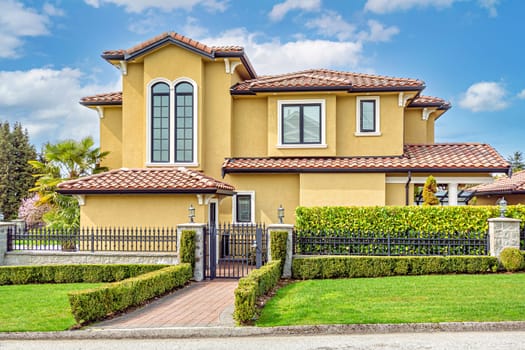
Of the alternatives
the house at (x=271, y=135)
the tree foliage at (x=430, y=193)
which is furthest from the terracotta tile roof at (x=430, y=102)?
the tree foliage at (x=430, y=193)

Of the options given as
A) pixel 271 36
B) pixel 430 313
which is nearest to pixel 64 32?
pixel 271 36

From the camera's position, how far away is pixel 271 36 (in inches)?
762

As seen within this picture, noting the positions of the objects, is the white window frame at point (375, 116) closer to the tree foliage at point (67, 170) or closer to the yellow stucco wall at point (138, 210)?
the yellow stucco wall at point (138, 210)

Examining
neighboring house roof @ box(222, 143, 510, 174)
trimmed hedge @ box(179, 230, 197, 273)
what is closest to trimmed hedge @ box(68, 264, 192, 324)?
trimmed hedge @ box(179, 230, 197, 273)

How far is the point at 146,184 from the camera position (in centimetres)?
1712

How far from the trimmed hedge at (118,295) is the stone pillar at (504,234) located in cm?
937

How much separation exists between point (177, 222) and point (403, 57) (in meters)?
10.9

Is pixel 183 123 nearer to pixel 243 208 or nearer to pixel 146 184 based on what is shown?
pixel 146 184

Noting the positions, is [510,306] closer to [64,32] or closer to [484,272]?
[484,272]

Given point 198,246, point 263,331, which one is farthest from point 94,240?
point 263,331

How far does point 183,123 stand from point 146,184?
4.06 metres

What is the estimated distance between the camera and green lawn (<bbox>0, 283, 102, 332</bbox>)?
31.5 ft

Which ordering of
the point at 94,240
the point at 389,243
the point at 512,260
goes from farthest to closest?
the point at 94,240, the point at 389,243, the point at 512,260

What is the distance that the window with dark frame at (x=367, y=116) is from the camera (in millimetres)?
20438
